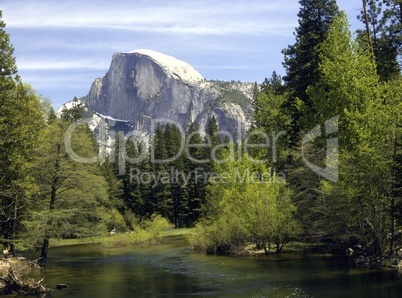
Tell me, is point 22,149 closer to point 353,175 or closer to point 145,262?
Result: point 145,262

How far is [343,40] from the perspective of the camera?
42.7 metres

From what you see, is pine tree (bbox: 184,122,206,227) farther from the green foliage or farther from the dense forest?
the green foliage

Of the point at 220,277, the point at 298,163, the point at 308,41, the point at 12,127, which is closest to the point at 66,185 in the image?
the point at 12,127

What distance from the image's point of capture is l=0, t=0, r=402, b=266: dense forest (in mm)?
33438

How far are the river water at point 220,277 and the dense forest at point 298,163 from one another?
3396 mm

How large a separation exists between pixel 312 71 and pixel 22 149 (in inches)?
1242

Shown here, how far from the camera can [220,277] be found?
33.4 m

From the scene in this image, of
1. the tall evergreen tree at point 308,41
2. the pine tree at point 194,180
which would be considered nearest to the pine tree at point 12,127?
the tall evergreen tree at point 308,41

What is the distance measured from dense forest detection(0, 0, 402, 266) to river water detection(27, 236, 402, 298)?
3396 mm

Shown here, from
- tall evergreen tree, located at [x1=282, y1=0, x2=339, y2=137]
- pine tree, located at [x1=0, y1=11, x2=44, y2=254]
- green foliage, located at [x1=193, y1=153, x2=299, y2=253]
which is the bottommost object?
green foliage, located at [x1=193, y1=153, x2=299, y2=253]

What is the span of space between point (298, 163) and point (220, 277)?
18.1m

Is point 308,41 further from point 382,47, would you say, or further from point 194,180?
point 194,180

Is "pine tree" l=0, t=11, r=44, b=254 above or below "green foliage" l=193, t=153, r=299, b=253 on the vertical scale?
above

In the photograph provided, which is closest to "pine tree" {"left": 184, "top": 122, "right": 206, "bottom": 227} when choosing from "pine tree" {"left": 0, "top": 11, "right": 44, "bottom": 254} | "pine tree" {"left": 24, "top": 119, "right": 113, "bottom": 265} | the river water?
the river water
